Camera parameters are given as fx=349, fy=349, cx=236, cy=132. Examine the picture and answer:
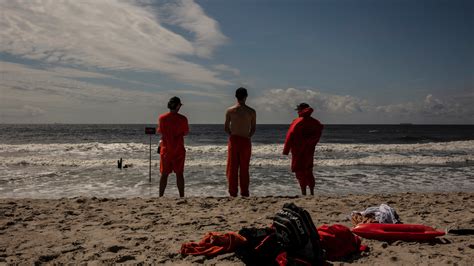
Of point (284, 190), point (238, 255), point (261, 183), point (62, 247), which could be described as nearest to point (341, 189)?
point (284, 190)

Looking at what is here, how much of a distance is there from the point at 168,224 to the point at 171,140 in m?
2.01

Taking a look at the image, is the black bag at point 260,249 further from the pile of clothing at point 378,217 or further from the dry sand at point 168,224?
the pile of clothing at point 378,217

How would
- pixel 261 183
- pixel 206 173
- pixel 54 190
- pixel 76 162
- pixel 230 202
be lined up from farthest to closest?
pixel 76 162 → pixel 206 173 → pixel 261 183 → pixel 54 190 → pixel 230 202

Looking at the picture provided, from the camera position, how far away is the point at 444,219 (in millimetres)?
5055

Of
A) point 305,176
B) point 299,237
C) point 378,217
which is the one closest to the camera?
point 299,237

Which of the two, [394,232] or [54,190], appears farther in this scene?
[54,190]

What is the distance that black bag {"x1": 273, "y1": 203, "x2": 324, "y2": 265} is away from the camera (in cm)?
312

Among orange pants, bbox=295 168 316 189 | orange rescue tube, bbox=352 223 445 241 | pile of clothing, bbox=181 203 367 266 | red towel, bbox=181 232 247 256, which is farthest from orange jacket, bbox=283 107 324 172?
red towel, bbox=181 232 247 256

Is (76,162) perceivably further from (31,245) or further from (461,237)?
(461,237)

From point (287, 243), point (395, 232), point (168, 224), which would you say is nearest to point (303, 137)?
point (395, 232)

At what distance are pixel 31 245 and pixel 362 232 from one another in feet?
12.6

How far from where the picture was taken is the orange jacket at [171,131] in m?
6.49

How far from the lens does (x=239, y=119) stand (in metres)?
6.27

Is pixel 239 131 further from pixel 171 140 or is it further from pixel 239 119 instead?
pixel 171 140
